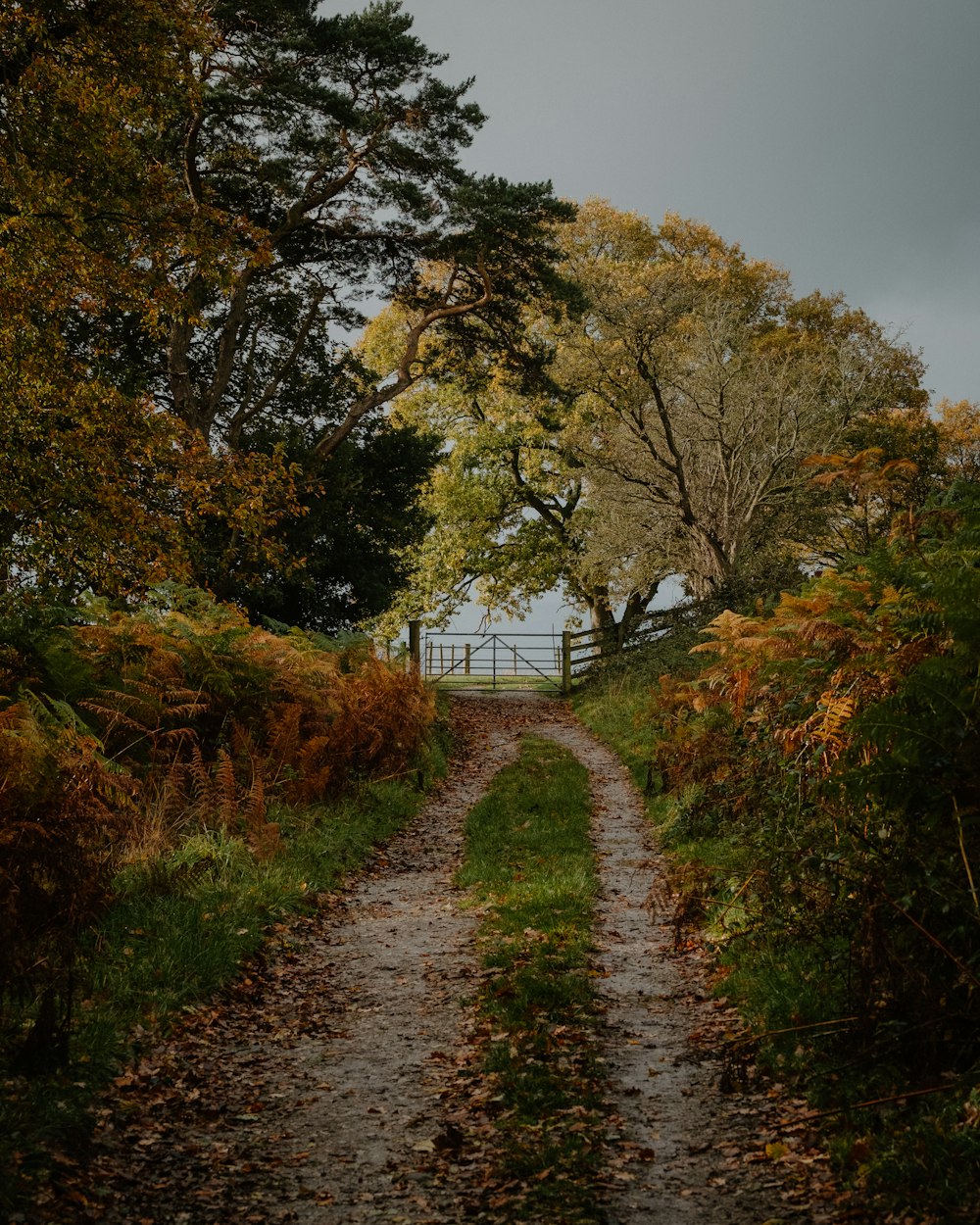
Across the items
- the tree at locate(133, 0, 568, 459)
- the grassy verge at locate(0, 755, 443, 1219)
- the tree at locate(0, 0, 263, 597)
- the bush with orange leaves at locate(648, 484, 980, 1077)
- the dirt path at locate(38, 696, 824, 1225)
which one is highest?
the tree at locate(133, 0, 568, 459)

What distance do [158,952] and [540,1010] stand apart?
2484 millimetres

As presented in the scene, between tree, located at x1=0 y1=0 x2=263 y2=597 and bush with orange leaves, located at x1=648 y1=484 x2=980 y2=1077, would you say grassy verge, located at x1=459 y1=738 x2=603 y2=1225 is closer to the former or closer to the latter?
bush with orange leaves, located at x1=648 y1=484 x2=980 y2=1077

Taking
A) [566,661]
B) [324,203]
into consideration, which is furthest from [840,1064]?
[566,661]

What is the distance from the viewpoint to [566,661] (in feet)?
92.4

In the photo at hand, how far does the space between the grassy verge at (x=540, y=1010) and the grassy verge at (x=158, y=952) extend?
1.62 m

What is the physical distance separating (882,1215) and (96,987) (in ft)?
14.2

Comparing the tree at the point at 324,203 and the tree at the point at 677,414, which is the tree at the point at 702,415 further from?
the tree at the point at 324,203

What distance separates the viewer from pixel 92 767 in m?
6.40

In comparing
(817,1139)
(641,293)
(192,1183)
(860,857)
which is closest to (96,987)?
(192,1183)

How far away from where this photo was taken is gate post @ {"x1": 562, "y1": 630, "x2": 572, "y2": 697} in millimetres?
27984

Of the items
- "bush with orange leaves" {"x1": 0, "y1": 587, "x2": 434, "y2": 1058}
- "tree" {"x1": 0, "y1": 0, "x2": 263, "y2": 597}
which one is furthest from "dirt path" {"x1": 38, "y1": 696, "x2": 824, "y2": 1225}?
"tree" {"x1": 0, "y1": 0, "x2": 263, "y2": 597}

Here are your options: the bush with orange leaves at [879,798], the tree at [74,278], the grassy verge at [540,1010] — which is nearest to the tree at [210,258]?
the tree at [74,278]

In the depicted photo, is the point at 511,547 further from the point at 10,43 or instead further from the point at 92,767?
the point at 92,767

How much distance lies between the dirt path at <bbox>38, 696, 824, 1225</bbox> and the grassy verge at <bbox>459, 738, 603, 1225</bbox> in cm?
17
